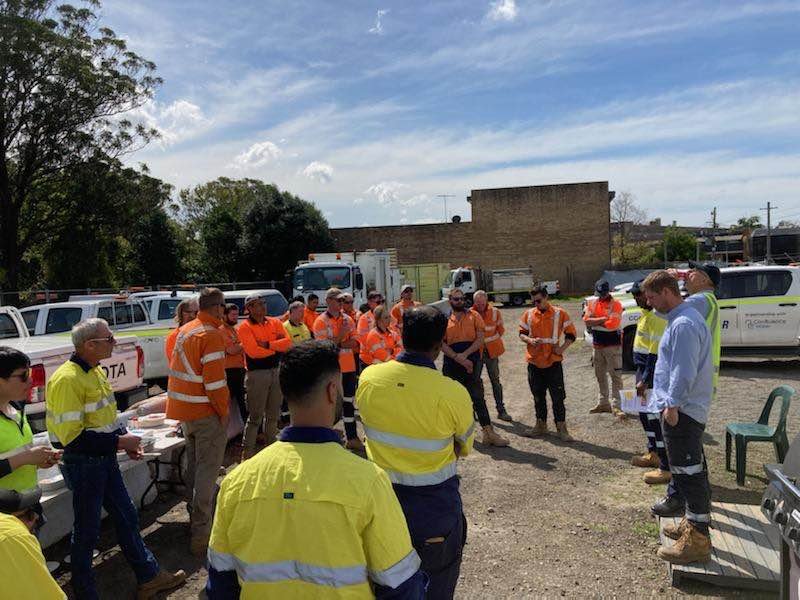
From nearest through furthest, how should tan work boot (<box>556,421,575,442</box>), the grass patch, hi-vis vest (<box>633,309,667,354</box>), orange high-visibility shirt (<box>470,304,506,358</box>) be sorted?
the grass patch
hi-vis vest (<box>633,309,667,354</box>)
tan work boot (<box>556,421,575,442</box>)
orange high-visibility shirt (<box>470,304,506,358</box>)

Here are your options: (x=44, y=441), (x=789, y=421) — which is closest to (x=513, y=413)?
(x=789, y=421)

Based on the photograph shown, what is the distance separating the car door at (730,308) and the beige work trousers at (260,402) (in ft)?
28.9

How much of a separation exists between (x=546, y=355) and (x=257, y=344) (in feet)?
12.0

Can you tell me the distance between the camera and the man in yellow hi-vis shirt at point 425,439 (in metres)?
2.69

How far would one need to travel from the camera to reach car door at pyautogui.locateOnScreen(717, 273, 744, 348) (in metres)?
11.1

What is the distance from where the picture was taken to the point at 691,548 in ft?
12.8

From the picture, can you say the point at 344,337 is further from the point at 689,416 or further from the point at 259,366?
the point at 689,416

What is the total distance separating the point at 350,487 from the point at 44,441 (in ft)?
14.0

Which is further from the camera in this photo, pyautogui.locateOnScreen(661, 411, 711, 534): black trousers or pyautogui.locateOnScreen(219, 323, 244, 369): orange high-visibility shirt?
pyautogui.locateOnScreen(219, 323, 244, 369): orange high-visibility shirt

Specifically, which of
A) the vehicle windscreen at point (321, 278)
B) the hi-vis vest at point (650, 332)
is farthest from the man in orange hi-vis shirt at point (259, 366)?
the vehicle windscreen at point (321, 278)

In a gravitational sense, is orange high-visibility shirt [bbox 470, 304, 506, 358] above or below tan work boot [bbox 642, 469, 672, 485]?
above

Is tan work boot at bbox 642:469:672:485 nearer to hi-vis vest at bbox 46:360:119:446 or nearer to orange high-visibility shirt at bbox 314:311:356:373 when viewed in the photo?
orange high-visibility shirt at bbox 314:311:356:373

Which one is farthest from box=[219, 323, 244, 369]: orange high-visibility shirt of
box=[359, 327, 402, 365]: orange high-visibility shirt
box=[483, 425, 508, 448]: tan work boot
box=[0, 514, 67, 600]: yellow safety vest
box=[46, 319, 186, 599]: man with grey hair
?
box=[0, 514, 67, 600]: yellow safety vest

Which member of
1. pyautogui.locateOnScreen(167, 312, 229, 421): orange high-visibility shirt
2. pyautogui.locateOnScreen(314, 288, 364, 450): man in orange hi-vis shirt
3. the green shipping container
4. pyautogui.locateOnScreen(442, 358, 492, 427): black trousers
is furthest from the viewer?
the green shipping container
